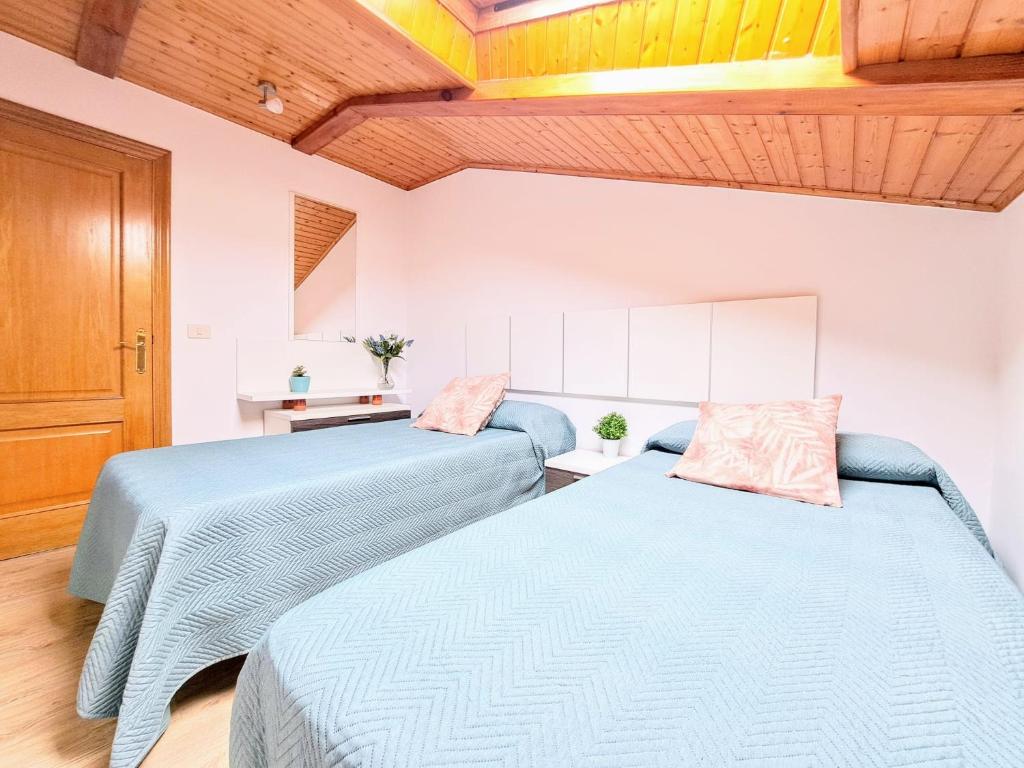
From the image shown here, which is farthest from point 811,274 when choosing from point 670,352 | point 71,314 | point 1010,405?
point 71,314

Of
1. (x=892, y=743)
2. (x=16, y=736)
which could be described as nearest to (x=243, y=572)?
(x=16, y=736)

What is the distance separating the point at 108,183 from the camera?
276 centimetres

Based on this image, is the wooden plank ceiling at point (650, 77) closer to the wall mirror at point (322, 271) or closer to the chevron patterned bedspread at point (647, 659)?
the wall mirror at point (322, 271)

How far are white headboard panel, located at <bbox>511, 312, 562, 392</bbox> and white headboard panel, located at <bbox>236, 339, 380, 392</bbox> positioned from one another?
1316mm

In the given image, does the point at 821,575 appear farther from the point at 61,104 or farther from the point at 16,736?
the point at 61,104

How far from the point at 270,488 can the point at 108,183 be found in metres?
2.47

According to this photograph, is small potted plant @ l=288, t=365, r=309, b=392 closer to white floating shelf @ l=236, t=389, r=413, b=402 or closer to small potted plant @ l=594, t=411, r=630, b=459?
white floating shelf @ l=236, t=389, r=413, b=402

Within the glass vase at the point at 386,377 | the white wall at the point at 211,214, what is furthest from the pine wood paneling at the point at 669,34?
the glass vase at the point at 386,377

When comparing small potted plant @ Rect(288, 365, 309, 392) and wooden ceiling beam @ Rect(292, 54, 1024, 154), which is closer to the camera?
wooden ceiling beam @ Rect(292, 54, 1024, 154)

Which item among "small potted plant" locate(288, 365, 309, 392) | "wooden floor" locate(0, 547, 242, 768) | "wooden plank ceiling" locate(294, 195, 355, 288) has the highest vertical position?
"wooden plank ceiling" locate(294, 195, 355, 288)

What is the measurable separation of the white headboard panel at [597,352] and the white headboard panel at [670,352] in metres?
0.07

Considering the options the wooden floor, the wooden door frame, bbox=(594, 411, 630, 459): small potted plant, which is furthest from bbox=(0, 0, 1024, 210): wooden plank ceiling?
the wooden floor

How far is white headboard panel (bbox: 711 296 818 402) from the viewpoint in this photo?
7.65 feet

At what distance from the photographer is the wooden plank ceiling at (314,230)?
11.9 feet
